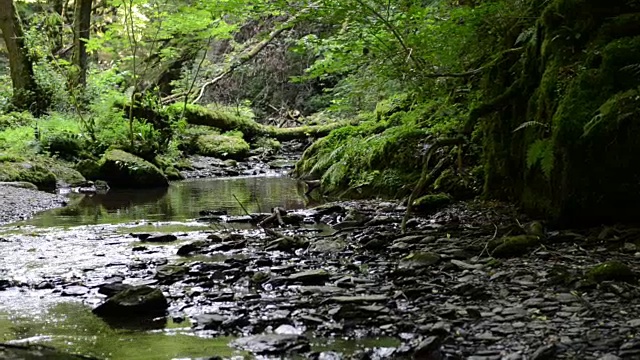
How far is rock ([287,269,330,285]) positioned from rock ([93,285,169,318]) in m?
0.91

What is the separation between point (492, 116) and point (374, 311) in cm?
385

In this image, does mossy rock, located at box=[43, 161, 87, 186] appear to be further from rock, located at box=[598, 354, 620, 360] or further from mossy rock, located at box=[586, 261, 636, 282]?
rock, located at box=[598, 354, 620, 360]

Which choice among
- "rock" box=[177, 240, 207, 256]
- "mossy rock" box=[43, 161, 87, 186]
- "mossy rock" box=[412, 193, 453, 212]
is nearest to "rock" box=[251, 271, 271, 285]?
"rock" box=[177, 240, 207, 256]

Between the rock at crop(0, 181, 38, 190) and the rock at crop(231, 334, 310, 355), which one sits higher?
the rock at crop(0, 181, 38, 190)

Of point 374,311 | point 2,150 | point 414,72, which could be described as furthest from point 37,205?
point 374,311

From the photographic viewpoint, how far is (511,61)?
21.0 feet

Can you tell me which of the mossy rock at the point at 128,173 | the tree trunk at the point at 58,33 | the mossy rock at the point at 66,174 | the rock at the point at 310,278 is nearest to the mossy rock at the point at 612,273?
the rock at the point at 310,278

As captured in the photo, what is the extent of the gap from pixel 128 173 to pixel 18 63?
6.88 m

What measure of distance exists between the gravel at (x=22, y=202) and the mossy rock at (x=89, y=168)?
2735 mm

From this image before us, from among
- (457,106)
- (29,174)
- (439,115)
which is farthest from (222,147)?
(457,106)

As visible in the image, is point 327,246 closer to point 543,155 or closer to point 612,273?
point 543,155

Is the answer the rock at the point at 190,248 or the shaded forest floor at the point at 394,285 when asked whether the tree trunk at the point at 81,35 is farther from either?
the rock at the point at 190,248

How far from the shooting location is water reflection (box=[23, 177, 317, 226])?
26.9 ft

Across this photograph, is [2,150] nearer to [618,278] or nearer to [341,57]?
[341,57]
